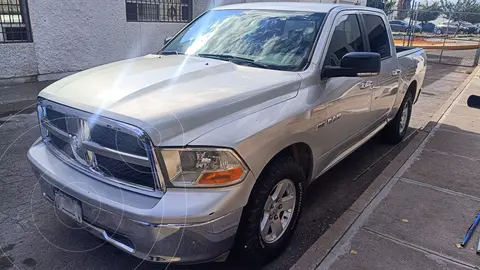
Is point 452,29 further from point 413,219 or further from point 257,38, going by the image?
point 257,38

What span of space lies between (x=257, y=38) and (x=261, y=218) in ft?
5.43

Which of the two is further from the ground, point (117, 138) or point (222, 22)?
point (222, 22)

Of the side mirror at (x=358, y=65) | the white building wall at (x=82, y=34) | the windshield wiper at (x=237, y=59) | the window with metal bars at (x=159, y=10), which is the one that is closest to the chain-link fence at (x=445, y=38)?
the window with metal bars at (x=159, y=10)

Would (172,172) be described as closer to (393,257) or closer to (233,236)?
(233,236)

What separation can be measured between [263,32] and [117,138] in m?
1.82

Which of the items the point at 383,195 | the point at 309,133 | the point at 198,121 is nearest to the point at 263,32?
the point at 309,133

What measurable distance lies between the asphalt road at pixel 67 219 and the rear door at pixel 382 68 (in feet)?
2.36

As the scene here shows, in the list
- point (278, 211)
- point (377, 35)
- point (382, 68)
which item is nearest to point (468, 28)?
point (377, 35)

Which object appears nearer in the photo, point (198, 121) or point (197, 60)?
point (198, 121)

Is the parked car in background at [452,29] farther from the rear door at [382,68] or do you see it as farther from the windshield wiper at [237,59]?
the windshield wiper at [237,59]

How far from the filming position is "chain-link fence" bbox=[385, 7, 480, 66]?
17.5 metres

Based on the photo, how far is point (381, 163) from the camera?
193 inches

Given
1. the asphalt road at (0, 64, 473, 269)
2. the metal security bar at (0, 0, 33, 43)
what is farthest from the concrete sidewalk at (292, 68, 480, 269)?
the metal security bar at (0, 0, 33, 43)

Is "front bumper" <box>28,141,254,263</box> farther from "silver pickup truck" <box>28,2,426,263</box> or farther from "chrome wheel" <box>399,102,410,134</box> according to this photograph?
"chrome wheel" <box>399,102,410,134</box>
